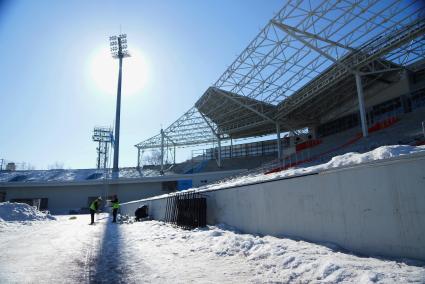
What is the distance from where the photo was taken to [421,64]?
29.7 meters

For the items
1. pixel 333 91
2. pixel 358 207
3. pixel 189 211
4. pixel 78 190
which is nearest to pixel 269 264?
pixel 358 207

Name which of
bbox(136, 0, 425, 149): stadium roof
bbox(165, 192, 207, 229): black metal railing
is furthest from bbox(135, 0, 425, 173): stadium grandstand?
bbox(165, 192, 207, 229): black metal railing

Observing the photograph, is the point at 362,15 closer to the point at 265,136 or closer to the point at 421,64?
the point at 421,64

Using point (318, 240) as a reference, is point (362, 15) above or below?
above

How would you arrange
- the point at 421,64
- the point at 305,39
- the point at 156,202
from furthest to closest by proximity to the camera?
the point at 421,64 → the point at 305,39 → the point at 156,202

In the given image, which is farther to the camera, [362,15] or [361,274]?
[362,15]

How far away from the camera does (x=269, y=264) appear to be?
20.2 ft

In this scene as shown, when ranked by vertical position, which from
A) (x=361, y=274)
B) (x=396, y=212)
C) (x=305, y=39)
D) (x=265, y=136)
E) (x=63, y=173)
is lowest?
(x=361, y=274)

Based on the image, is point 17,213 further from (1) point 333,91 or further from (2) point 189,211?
(1) point 333,91

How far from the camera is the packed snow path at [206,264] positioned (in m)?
4.96

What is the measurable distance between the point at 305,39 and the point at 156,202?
17371 mm

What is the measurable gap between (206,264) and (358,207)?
327cm

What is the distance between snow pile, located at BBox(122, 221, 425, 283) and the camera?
4.77 m

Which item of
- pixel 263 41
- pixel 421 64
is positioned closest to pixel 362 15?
pixel 263 41
